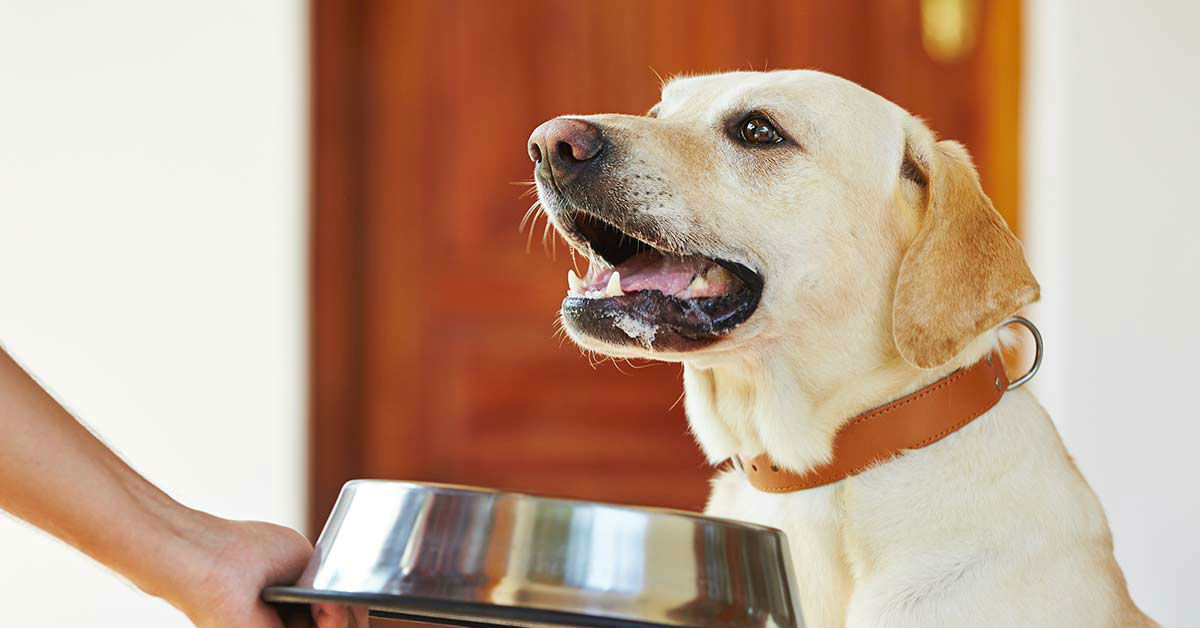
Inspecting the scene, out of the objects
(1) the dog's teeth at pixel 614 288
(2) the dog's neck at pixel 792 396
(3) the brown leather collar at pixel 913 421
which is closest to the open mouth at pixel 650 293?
(1) the dog's teeth at pixel 614 288

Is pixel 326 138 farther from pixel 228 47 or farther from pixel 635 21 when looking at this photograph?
pixel 635 21

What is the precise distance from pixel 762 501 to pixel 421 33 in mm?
2604

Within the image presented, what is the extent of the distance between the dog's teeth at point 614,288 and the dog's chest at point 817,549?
33 centimetres

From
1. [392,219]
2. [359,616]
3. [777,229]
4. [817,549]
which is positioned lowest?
[392,219]

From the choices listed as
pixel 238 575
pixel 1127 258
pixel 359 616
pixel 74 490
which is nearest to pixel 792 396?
pixel 359 616

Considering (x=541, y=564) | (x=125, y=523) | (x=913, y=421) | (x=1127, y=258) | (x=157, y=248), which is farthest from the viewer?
(x=157, y=248)

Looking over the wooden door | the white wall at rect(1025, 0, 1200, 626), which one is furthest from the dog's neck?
the wooden door

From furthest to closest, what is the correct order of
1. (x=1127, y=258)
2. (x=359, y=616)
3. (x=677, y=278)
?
(x=1127, y=258) → (x=677, y=278) → (x=359, y=616)

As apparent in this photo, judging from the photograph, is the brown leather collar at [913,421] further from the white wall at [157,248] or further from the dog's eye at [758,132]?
the white wall at [157,248]

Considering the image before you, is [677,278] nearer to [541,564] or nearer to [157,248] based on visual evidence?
[541,564]

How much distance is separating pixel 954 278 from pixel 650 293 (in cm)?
37

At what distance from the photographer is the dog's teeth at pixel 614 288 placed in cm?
Result: 153

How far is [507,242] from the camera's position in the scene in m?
3.80

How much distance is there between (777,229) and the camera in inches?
62.5
